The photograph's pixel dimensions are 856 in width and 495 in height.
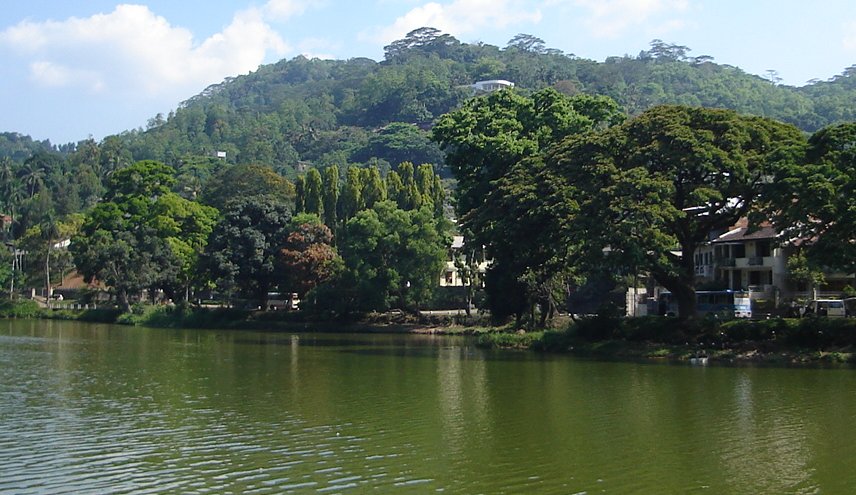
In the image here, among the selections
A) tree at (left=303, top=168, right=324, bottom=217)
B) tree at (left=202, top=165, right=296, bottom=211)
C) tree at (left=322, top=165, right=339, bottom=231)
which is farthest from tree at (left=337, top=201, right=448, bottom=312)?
tree at (left=202, top=165, right=296, bottom=211)

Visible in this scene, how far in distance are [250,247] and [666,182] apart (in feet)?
135

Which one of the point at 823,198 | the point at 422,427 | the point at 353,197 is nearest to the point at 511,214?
the point at 823,198

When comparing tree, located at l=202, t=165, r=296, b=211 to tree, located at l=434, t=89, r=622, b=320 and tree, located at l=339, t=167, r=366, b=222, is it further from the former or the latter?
tree, located at l=434, t=89, r=622, b=320

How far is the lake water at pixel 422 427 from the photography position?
18.0 metres

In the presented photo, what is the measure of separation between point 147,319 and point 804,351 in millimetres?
53036

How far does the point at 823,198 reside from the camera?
125ft

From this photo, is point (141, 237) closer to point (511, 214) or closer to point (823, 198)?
point (511, 214)

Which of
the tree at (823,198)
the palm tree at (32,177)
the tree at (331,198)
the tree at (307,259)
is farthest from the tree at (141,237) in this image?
the palm tree at (32,177)

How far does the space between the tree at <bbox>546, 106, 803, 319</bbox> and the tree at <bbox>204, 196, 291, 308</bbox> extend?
114 ft

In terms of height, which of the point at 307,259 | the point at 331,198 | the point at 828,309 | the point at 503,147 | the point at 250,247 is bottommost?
the point at 828,309

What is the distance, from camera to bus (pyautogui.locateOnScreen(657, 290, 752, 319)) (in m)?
49.5

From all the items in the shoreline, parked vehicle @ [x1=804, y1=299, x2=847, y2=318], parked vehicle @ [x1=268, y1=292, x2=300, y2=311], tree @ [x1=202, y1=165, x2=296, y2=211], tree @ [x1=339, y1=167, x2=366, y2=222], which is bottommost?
the shoreline

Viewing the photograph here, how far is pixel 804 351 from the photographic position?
39.8 m

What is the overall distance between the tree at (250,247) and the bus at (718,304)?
32.0 meters
